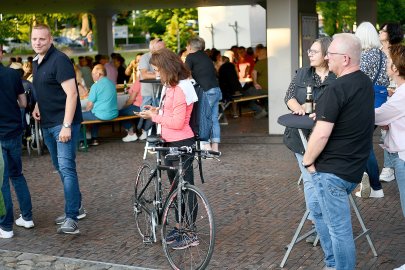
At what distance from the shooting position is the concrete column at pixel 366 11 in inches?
942

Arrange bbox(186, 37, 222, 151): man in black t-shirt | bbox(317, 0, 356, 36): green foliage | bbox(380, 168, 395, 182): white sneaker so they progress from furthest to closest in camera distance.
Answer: bbox(317, 0, 356, 36): green foliage → bbox(186, 37, 222, 151): man in black t-shirt → bbox(380, 168, 395, 182): white sneaker

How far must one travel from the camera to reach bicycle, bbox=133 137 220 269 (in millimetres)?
5938

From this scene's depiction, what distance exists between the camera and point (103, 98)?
1291 centimetres

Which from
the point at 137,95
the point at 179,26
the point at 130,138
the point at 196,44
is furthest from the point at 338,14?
the point at 196,44

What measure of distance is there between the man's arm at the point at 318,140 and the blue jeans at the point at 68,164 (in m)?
2.99

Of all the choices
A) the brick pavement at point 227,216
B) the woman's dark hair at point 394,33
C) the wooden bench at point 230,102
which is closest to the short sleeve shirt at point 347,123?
the brick pavement at point 227,216

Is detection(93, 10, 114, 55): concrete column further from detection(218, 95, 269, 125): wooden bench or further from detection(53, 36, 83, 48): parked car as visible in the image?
detection(53, 36, 83, 48): parked car

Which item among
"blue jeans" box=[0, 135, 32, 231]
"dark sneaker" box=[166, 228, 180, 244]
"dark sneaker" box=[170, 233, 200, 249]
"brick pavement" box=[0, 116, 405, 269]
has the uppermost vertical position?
"blue jeans" box=[0, 135, 32, 231]

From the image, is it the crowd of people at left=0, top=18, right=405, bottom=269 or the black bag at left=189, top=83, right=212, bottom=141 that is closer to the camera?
the crowd of people at left=0, top=18, right=405, bottom=269

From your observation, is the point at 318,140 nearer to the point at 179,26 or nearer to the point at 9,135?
the point at 9,135

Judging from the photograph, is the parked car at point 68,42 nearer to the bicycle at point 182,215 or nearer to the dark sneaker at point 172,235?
the bicycle at point 182,215

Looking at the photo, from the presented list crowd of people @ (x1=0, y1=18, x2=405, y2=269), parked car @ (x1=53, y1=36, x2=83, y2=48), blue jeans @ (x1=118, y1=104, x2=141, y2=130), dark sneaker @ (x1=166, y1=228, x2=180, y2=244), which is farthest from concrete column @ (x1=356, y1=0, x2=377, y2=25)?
parked car @ (x1=53, y1=36, x2=83, y2=48)

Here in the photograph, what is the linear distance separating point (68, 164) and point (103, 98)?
579 cm

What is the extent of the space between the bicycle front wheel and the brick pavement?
0.16 metres
